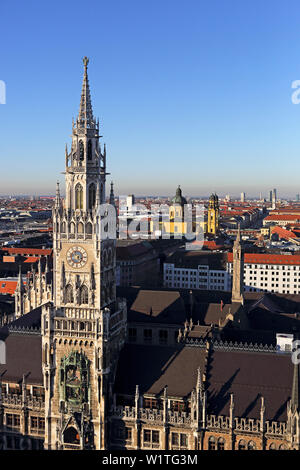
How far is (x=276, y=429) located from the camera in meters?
45.3

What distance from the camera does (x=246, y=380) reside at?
4931 cm

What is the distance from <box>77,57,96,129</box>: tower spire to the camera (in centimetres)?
5116

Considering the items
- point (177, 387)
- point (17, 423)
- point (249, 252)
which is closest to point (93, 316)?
point (177, 387)

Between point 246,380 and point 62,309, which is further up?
point 62,309

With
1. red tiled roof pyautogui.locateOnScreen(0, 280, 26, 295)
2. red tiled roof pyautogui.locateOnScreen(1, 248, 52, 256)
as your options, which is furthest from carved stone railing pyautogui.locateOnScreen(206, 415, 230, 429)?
red tiled roof pyautogui.locateOnScreen(1, 248, 52, 256)

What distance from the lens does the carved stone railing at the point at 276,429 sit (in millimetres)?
45344

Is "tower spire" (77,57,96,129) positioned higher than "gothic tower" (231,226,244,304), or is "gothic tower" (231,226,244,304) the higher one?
"tower spire" (77,57,96,129)

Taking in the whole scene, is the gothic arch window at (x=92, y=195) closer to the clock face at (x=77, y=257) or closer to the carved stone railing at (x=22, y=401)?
the clock face at (x=77, y=257)

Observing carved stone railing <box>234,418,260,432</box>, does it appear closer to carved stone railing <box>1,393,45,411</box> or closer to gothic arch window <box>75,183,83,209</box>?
carved stone railing <box>1,393,45,411</box>

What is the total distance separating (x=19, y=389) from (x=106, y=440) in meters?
11.1

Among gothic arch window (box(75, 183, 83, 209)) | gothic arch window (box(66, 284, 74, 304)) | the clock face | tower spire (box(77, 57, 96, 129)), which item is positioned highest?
tower spire (box(77, 57, 96, 129))

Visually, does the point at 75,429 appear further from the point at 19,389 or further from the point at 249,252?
the point at 249,252
